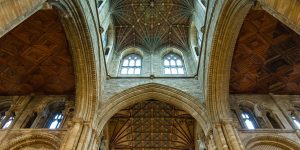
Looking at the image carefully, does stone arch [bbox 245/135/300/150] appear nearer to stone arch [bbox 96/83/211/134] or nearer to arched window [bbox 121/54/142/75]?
stone arch [bbox 96/83/211/134]

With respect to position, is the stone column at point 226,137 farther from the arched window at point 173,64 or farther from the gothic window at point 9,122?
the gothic window at point 9,122

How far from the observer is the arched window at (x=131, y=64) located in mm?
13491

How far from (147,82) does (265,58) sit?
5.58 metres

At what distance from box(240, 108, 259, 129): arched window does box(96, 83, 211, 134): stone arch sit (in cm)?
173

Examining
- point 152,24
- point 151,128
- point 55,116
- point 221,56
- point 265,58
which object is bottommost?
point 55,116

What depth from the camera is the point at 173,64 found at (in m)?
14.1

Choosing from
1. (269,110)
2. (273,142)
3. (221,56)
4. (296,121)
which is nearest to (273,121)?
(269,110)

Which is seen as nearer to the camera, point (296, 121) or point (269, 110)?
point (296, 121)

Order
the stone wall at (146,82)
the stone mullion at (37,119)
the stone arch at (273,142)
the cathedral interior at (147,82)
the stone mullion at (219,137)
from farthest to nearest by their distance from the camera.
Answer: the stone wall at (146,82) → the stone mullion at (37,119) → the cathedral interior at (147,82) → the stone arch at (273,142) → the stone mullion at (219,137)

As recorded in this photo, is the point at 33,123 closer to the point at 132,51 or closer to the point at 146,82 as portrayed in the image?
the point at 146,82

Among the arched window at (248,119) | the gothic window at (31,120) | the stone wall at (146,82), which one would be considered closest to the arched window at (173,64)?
the stone wall at (146,82)

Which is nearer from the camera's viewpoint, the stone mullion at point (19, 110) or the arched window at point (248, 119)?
the stone mullion at point (19, 110)

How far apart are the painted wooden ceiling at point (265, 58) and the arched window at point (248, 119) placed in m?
1.20

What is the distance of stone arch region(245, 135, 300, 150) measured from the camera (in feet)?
29.2
